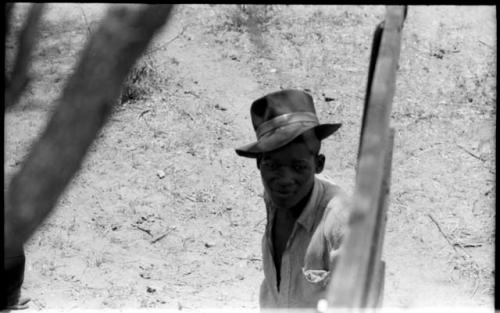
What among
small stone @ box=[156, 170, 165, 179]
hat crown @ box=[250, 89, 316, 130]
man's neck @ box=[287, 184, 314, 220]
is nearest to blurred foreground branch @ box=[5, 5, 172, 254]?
hat crown @ box=[250, 89, 316, 130]

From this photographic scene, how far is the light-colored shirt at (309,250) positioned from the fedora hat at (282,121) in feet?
0.79

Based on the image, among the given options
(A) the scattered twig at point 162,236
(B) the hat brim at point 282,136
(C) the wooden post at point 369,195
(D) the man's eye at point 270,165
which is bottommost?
(A) the scattered twig at point 162,236

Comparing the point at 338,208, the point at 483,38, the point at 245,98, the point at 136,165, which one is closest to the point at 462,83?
the point at 483,38

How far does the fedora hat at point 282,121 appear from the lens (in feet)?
11.6

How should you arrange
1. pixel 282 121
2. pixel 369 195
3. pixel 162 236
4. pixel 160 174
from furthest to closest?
pixel 160 174
pixel 162 236
pixel 282 121
pixel 369 195

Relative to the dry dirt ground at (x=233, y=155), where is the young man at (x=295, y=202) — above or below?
above

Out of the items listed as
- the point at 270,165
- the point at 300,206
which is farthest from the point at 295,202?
the point at 270,165

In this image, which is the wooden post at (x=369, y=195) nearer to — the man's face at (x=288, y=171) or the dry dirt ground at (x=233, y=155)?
the man's face at (x=288, y=171)

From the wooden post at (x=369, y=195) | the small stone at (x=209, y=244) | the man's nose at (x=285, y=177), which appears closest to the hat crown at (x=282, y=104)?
the man's nose at (x=285, y=177)

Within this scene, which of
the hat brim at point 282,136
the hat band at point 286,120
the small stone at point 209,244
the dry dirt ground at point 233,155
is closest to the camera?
the hat brim at point 282,136

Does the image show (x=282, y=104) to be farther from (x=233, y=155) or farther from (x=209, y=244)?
(x=233, y=155)

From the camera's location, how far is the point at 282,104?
3691mm

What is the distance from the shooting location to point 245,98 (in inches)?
335

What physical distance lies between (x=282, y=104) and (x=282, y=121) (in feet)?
0.28
